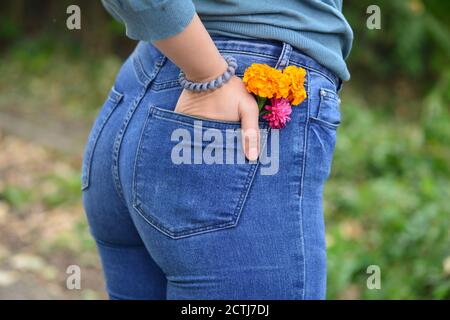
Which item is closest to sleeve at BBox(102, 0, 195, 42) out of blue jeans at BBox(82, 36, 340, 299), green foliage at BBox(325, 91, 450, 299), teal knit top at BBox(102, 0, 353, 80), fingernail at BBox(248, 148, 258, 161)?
teal knit top at BBox(102, 0, 353, 80)

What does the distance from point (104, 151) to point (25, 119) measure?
5.03 m

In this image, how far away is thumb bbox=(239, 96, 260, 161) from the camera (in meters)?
1.14

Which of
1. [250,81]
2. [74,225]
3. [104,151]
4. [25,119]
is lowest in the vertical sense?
[74,225]

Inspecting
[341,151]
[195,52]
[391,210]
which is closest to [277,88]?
[195,52]

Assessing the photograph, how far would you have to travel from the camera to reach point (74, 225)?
4.07 m

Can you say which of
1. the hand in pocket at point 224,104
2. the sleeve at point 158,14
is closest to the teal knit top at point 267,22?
the sleeve at point 158,14

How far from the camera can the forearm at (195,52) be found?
112 cm

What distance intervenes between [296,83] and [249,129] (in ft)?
0.36

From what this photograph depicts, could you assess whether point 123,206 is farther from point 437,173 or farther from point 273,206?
point 437,173

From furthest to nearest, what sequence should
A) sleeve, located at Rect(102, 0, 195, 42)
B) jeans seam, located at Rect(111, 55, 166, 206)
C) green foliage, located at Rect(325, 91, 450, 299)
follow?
green foliage, located at Rect(325, 91, 450, 299) < jeans seam, located at Rect(111, 55, 166, 206) < sleeve, located at Rect(102, 0, 195, 42)

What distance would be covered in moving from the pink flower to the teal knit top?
0.35 feet

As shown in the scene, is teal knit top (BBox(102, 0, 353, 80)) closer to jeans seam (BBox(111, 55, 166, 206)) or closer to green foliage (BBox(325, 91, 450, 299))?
jeans seam (BBox(111, 55, 166, 206))

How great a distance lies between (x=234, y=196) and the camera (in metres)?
1.14

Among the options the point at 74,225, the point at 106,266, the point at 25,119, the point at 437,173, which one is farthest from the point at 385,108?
the point at 106,266
